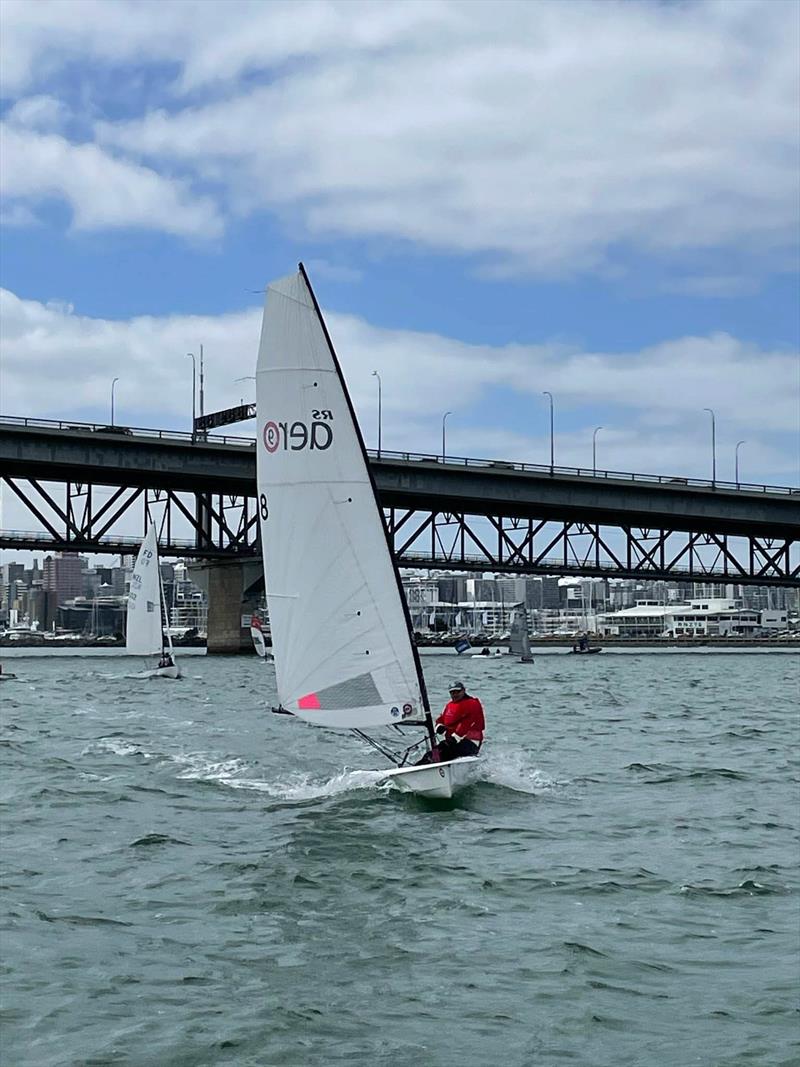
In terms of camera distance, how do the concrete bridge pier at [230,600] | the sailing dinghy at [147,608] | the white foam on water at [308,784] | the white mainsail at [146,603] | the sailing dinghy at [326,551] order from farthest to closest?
the concrete bridge pier at [230,600] → the white mainsail at [146,603] → the sailing dinghy at [147,608] → the white foam on water at [308,784] → the sailing dinghy at [326,551]

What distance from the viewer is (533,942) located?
12742mm

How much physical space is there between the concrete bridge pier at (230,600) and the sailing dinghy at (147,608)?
83.5ft

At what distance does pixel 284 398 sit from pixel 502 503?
245 ft

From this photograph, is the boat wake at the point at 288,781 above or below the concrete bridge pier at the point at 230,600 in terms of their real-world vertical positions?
below

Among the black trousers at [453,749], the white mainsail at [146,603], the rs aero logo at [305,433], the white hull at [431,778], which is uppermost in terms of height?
the rs aero logo at [305,433]

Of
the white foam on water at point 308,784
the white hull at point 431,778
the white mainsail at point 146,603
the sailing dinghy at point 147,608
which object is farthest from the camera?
the white mainsail at point 146,603

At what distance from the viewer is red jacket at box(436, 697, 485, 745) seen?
22000 mm

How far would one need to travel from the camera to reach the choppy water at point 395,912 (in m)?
10.1

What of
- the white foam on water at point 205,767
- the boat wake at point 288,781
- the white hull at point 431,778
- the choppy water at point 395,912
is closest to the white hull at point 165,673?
the choppy water at point 395,912

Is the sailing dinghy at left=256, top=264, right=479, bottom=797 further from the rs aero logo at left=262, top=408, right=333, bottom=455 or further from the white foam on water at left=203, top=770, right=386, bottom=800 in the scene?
the white foam on water at left=203, top=770, right=386, bottom=800

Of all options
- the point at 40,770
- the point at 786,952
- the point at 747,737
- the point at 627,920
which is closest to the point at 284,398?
the point at 40,770

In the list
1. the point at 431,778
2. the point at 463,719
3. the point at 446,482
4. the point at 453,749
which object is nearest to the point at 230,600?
the point at 446,482

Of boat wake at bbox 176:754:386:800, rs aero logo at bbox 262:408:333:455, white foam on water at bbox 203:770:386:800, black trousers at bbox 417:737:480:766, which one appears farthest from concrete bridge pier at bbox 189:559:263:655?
black trousers at bbox 417:737:480:766

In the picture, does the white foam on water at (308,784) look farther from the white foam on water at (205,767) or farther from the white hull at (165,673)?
the white hull at (165,673)
